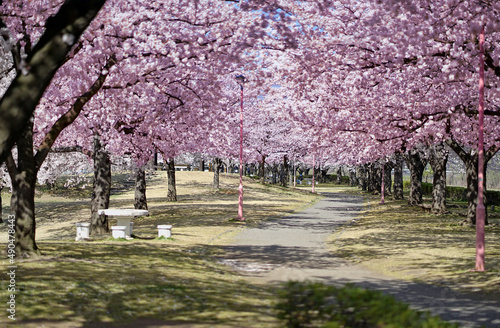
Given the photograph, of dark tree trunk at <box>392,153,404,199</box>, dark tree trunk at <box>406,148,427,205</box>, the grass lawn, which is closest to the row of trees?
the grass lawn

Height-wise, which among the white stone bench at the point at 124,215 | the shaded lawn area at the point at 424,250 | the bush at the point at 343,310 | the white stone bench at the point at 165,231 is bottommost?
the shaded lawn area at the point at 424,250

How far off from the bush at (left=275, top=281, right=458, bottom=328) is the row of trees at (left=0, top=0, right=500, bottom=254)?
25.3ft

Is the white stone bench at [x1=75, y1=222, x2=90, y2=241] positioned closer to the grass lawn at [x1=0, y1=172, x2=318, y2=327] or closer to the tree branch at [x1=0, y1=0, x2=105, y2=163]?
the grass lawn at [x1=0, y1=172, x2=318, y2=327]

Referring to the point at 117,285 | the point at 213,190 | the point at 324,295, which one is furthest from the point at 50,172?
the point at 324,295

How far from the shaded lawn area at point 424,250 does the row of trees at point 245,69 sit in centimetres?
358

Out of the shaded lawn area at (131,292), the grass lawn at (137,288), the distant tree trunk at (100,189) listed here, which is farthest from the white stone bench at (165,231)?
the shaded lawn area at (131,292)

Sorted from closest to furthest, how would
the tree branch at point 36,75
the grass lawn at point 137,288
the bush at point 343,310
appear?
the bush at point 343,310, the tree branch at point 36,75, the grass lawn at point 137,288

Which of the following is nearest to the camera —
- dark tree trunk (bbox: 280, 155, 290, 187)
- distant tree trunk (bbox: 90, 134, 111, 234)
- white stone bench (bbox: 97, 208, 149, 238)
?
white stone bench (bbox: 97, 208, 149, 238)

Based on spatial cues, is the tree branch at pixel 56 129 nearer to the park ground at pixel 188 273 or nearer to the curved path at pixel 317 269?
the park ground at pixel 188 273

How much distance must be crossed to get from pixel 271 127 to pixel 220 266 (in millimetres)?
49712

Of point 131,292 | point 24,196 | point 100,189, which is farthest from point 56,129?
point 100,189

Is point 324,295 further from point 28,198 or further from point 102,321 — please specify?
point 28,198

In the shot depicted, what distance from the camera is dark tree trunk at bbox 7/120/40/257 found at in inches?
495

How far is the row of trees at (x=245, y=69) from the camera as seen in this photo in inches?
532
